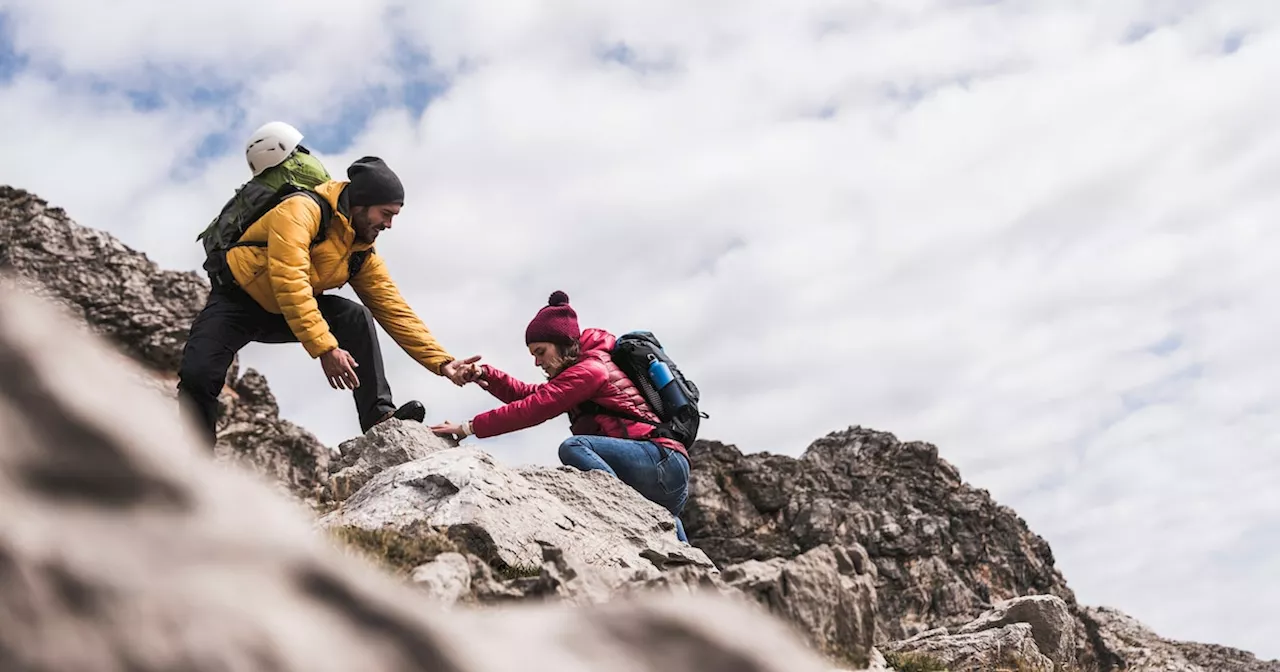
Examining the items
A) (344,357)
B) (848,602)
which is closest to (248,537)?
(848,602)

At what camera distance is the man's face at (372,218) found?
1181 cm

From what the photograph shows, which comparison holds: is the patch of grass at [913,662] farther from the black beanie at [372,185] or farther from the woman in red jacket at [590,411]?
the black beanie at [372,185]

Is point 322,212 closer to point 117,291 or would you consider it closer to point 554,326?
point 554,326

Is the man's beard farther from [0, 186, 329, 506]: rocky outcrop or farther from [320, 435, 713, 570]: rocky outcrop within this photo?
[0, 186, 329, 506]: rocky outcrop

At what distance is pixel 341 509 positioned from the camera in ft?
35.0

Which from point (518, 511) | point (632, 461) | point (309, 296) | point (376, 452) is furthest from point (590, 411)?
point (309, 296)

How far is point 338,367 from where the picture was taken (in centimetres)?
1139

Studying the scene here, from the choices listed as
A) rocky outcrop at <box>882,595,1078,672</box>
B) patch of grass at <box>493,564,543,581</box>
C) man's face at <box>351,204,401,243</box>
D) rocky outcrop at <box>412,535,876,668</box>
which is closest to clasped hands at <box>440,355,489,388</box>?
man's face at <box>351,204,401,243</box>

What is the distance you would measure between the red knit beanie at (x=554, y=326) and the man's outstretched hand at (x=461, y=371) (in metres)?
0.92

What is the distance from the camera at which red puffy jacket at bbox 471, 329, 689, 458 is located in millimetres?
12312

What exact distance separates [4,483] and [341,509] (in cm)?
698

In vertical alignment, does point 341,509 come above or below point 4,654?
above

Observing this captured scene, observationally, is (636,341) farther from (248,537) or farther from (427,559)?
(248,537)

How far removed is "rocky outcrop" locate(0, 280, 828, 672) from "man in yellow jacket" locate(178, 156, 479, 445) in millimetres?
7140
